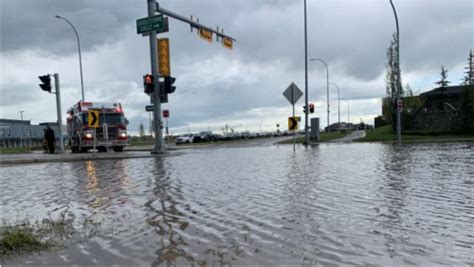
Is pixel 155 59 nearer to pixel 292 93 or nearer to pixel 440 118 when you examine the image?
pixel 292 93

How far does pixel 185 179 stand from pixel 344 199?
16.5ft

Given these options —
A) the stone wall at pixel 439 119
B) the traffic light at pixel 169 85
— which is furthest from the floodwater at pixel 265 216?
the stone wall at pixel 439 119

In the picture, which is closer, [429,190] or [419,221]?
[419,221]

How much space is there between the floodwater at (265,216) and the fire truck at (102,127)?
16949mm

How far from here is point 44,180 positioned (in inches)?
493

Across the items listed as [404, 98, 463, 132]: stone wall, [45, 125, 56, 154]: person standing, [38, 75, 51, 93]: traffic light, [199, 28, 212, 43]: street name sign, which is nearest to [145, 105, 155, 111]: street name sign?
[199, 28, 212, 43]: street name sign

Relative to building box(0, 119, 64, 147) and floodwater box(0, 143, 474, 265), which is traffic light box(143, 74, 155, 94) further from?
building box(0, 119, 64, 147)

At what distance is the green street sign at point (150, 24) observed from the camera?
72.6ft

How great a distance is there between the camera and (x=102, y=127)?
2856 centimetres

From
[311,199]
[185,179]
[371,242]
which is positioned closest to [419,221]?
[371,242]

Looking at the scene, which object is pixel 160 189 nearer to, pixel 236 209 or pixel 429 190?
pixel 236 209

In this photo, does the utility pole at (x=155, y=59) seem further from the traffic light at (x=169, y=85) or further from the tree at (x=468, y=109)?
the tree at (x=468, y=109)

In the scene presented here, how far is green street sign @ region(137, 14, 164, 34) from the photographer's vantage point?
22125mm

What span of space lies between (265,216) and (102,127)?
23.9 metres
